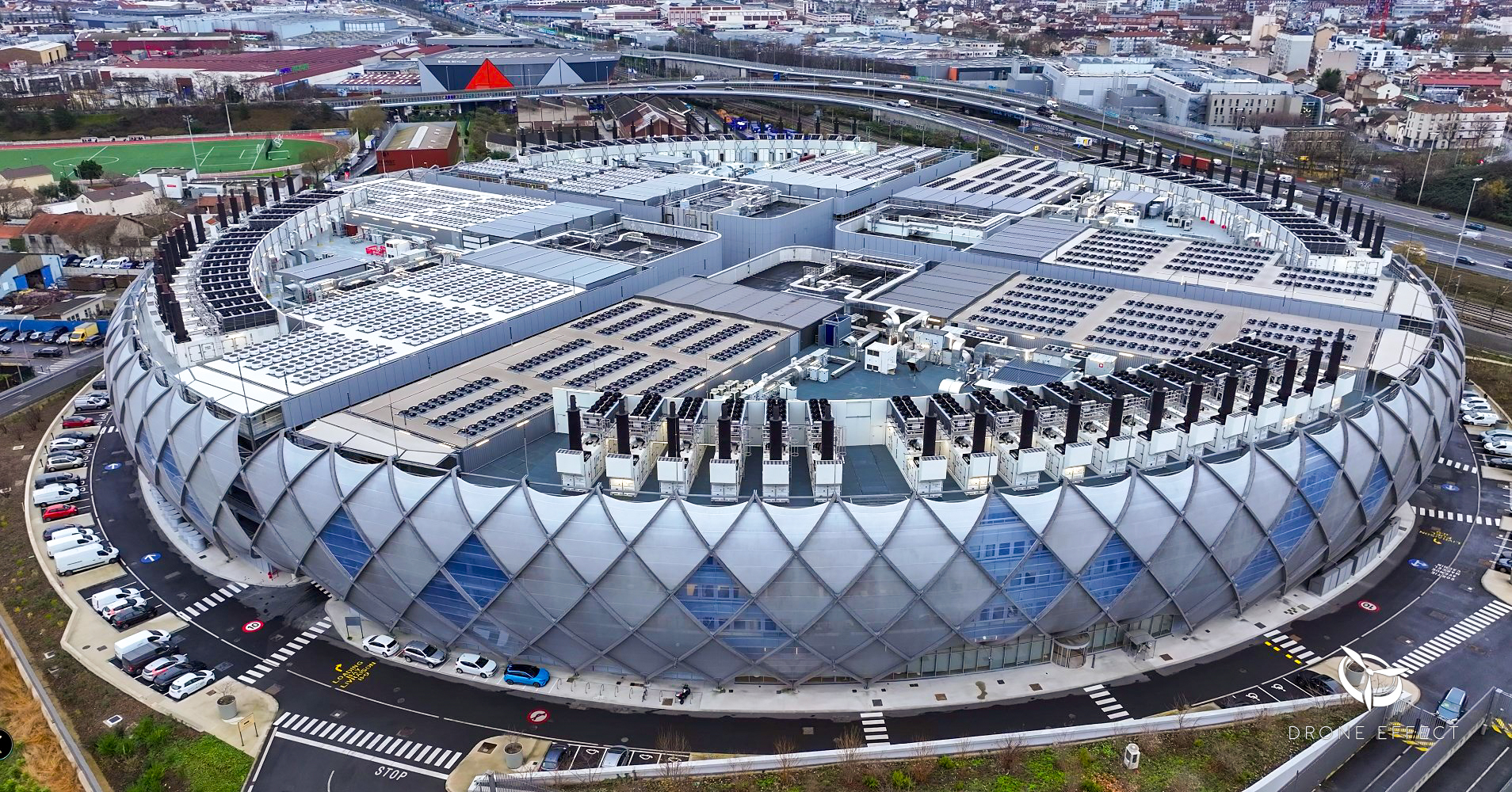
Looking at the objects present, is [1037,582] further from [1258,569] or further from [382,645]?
[382,645]

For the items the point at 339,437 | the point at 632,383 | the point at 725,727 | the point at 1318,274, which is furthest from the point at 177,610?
the point at 1318,274

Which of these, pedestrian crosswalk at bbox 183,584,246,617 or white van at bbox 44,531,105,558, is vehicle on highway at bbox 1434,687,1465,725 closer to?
pedestrian crosswalk at bbox 183,584,246,617

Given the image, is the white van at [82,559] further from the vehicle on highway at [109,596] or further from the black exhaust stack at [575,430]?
the black exhaust stack at [575,430]

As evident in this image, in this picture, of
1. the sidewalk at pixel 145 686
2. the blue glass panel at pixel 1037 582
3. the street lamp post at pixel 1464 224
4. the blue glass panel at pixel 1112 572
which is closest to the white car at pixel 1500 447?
the street lamp post at pixel 1464 224

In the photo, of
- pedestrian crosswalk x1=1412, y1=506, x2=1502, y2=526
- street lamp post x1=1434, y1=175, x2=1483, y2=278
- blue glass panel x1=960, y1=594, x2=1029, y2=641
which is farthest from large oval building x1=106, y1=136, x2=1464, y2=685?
street lamp post x1=1434, y1=175, x2=1483, y2=278

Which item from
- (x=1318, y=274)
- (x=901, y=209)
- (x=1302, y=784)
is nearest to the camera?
(x=1302, y=784)

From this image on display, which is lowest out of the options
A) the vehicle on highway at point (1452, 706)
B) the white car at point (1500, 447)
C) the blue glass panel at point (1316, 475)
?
the vehicle on highway at point (1452, 706)

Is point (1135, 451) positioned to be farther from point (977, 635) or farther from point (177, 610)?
point (177, 610)
